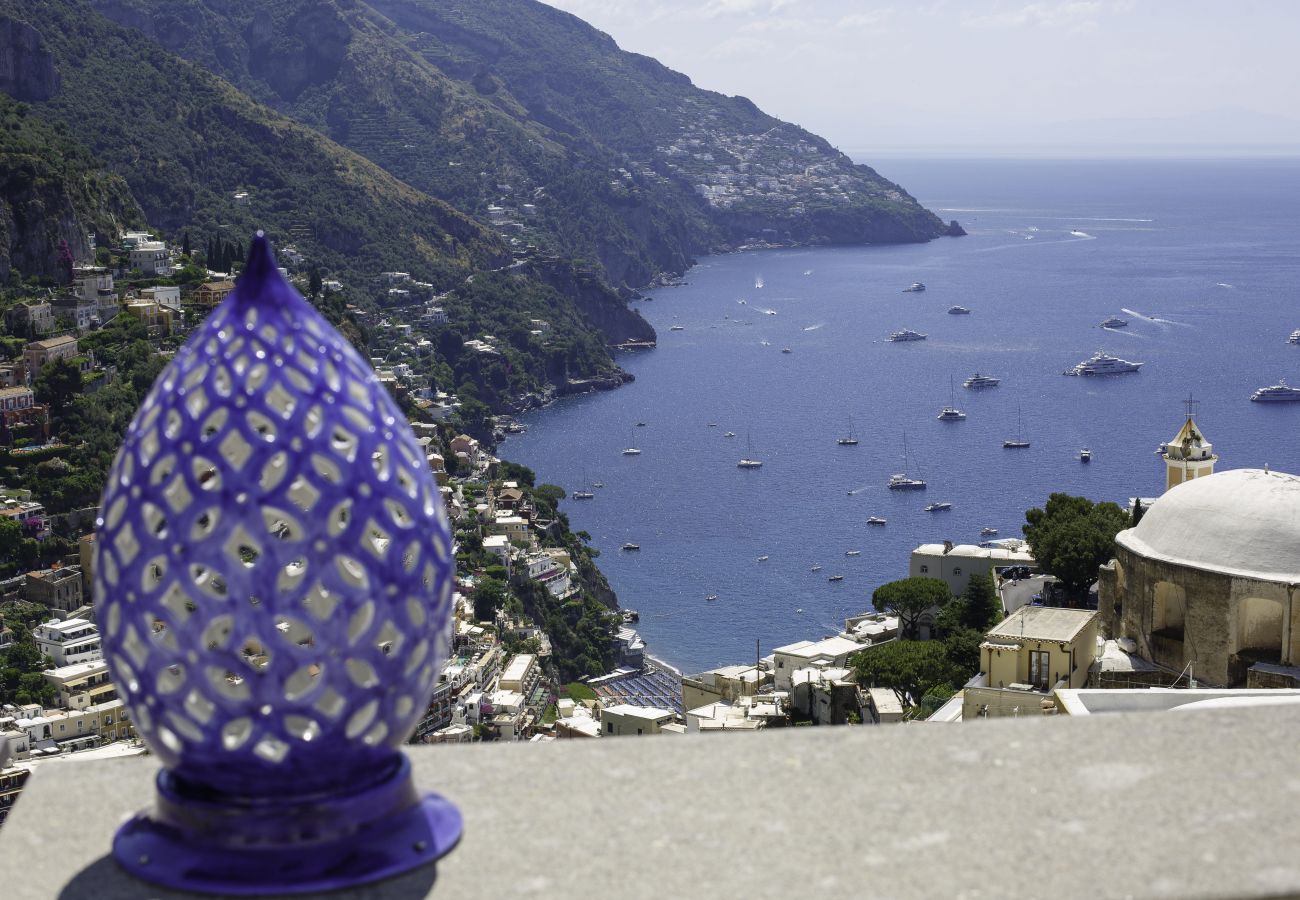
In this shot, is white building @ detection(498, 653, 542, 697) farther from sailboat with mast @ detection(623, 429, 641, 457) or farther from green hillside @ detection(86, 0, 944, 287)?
green hillside @ detection(86, 0, 944, 287)

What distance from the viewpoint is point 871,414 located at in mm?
70500

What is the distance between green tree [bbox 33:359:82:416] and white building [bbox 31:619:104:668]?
11.6 metres

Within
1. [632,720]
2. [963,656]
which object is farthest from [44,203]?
[963,656]

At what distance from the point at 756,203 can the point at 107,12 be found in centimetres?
5706

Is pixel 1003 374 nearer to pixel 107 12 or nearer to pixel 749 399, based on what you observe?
pixel 749 399

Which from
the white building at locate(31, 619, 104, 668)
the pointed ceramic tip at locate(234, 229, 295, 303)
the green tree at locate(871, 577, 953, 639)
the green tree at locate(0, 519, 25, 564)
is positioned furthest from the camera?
the green tree at locate(0, 519, 25, 564)

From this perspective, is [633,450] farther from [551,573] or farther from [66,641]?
[66,641]

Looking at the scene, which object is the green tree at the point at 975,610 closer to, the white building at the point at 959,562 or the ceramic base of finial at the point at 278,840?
the white building at the point at 959,562

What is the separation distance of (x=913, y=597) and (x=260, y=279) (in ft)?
82.3

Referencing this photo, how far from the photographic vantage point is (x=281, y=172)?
88.0 m

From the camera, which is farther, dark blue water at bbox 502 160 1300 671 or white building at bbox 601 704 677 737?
dark blue water at bbox 502 160 1300 671

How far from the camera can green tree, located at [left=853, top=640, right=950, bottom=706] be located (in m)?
21.6

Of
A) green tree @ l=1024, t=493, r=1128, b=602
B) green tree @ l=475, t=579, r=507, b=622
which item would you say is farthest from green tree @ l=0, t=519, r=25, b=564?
green tree @ l=1024, t=493, r=1128, b=602

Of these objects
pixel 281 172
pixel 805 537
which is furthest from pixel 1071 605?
pixel 281 172
